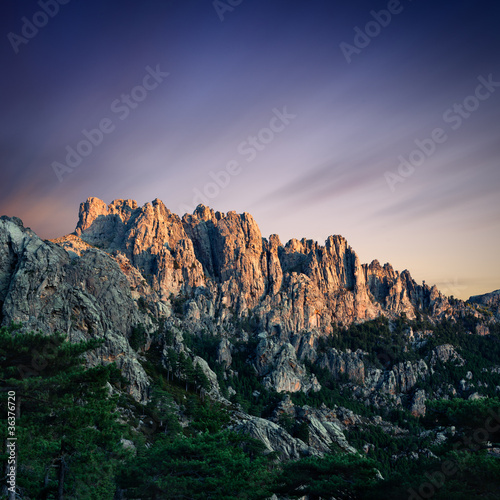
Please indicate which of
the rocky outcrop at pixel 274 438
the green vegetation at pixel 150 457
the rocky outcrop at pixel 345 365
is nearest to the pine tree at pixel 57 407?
the green vegetation at pixel 150 457

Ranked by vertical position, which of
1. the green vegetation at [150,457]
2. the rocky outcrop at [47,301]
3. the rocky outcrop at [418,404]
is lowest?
the rocky outcrop at [418,404]

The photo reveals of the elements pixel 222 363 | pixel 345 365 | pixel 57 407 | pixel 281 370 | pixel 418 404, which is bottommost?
pixel 418 404

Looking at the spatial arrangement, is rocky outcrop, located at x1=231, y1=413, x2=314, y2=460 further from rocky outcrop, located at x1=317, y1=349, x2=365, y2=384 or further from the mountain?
rocky outcrop, located at x1=317, y1=349, x2=365, y2=384

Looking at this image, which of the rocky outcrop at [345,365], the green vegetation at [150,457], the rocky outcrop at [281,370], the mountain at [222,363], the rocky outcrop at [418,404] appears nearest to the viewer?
the green vegetation at [150,457]

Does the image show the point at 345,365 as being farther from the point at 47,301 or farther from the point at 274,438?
the point at 47,301

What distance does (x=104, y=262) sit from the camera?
399 ft

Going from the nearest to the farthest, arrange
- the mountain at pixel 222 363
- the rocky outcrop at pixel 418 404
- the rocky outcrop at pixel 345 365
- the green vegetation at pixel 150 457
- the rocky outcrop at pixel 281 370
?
the green vegetation at pixel 150 457 → the mountain at pixel 222 363 → the rocky outcrop at pixel 281 370 → the rocky outcrop at pixel 418 404 → the rocky outcrop at pixel 345 365

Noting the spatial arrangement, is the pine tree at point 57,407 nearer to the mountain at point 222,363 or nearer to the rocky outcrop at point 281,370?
the mountain at point 222,363

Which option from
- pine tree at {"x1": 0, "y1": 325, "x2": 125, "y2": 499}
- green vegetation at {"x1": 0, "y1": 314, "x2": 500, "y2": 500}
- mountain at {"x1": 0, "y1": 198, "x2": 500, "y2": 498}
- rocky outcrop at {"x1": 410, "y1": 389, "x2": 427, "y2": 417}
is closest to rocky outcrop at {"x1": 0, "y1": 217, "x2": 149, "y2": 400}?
mountain at {"x1": 0, "y1": 198, "x2": 500, "y2": 498}

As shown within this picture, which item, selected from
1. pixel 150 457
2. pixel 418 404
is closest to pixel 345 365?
pixel 418 404

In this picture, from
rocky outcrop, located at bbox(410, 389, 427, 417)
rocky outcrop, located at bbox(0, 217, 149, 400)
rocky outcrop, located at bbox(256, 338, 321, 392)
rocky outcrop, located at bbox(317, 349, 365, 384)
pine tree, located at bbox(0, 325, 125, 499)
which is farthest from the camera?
rocky outcrop, located at bbox(317, 349, 365, 384)

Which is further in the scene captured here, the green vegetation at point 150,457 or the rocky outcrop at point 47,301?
the rocky outcrop at point 47,301

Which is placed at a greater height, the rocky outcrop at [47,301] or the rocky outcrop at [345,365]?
the rocky outcrop at [47,301]

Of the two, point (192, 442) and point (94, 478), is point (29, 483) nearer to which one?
point (94, 478)
